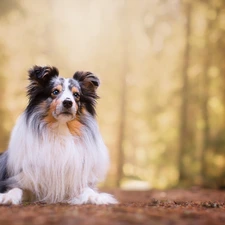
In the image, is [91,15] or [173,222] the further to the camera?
[91,15]

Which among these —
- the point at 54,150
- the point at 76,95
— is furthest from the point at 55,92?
the point at 54,150

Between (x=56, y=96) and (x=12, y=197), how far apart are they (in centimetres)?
94

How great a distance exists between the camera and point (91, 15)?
10031mm

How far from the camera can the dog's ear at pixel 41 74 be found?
3.81 meters

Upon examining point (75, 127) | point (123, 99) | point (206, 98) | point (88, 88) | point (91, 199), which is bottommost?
point (91, 199)

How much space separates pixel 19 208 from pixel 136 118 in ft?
23.5

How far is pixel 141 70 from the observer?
398 inches

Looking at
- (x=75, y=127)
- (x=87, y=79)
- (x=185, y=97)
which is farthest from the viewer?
(x=185, y=97)

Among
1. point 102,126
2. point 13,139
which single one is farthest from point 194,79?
point 13,139

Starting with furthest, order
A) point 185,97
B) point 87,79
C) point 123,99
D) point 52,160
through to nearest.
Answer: point 123,99 → point 185,97 → point 87,79 → point 52,160

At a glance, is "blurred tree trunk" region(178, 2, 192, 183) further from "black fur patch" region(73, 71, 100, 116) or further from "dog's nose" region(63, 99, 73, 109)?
"dog's nose" region(63, 99, 73, 109)

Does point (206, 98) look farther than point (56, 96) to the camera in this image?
Yes

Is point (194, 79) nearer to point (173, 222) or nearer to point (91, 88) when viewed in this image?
point (91, 88)

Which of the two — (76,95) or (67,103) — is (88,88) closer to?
(76,95)
